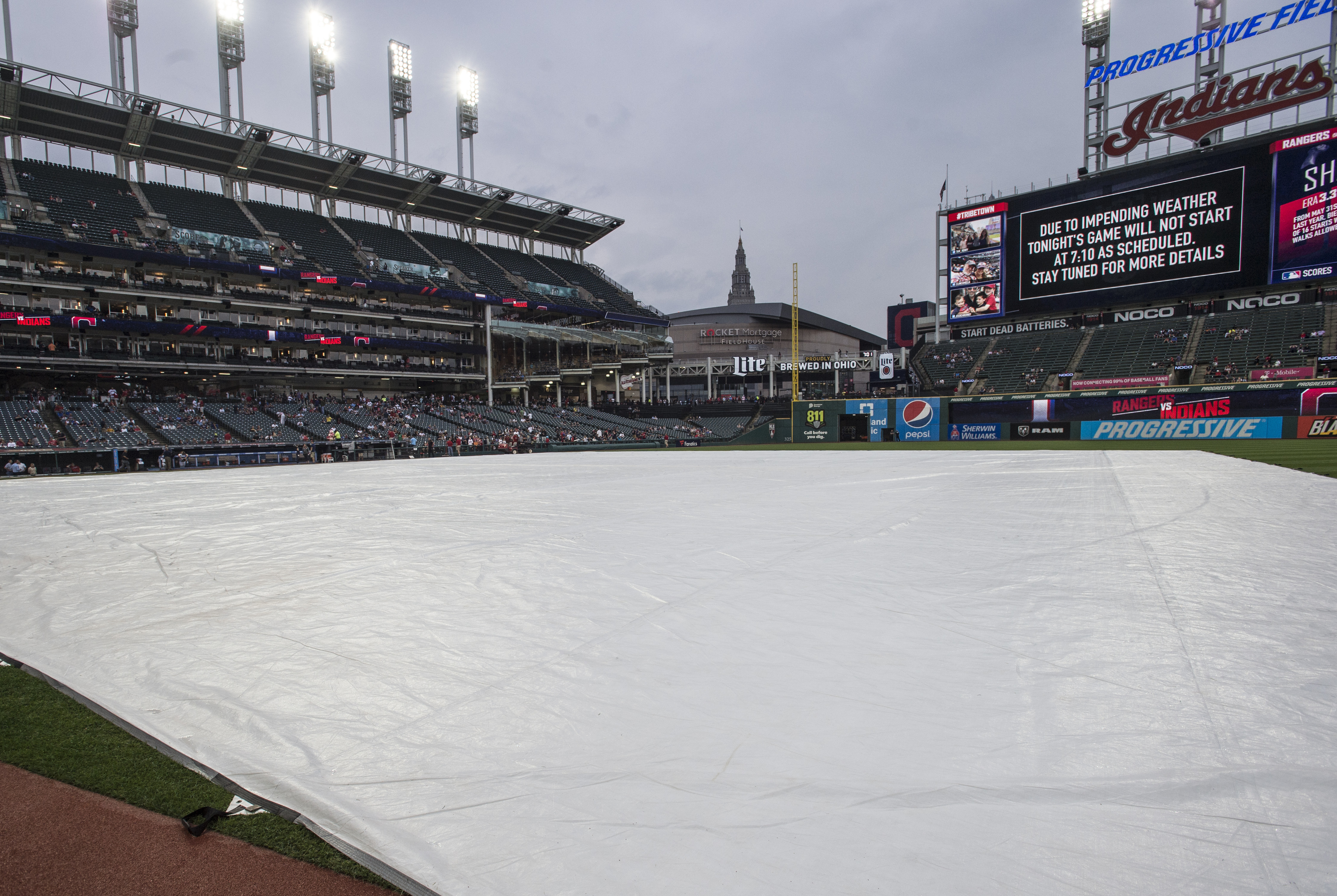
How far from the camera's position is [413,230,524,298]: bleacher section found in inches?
2362

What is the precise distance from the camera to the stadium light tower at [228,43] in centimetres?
4547

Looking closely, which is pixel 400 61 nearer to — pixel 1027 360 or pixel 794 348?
pixel 794 348

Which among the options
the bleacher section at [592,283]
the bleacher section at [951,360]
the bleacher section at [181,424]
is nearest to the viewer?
the bleacher section at [181,424]

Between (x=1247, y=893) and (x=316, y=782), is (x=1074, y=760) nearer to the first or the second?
(x=1247, y=893)

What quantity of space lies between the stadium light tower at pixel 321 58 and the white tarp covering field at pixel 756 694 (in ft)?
185

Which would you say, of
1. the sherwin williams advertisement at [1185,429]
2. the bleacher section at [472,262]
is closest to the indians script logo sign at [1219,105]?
the sherwin williams advertisement at [1185,429]

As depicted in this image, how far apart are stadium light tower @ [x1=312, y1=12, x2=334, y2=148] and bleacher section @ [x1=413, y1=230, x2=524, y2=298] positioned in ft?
41.5

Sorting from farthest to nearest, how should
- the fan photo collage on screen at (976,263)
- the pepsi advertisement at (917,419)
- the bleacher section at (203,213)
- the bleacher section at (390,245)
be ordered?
the bleacher section at (390,245), the fan photo collage on screen at (976,263), the bleacher section at (203,213), the pepsi advertisement at (917,419)

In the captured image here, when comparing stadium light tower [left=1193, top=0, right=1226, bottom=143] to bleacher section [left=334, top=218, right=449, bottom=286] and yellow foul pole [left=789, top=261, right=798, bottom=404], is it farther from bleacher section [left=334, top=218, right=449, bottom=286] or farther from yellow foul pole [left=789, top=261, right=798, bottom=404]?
bleacher section [left=334, top=218, right=449, bottom=286]

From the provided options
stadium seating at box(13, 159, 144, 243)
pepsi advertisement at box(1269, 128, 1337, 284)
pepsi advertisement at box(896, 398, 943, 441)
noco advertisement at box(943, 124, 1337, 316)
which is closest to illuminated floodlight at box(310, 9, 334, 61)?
stadium seating at box(13, 159, 144, 243)

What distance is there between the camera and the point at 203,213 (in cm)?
4775

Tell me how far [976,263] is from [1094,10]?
1910cm

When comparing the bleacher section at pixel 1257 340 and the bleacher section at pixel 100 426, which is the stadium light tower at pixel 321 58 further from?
the bleacher section at pixel 1257 340

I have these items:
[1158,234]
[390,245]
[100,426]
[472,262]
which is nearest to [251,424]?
[100,426]
